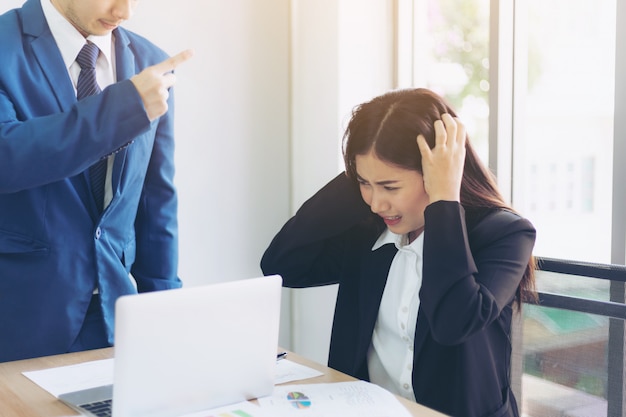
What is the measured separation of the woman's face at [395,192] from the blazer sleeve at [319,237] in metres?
0.17

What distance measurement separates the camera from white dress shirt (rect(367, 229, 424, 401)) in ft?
4.98

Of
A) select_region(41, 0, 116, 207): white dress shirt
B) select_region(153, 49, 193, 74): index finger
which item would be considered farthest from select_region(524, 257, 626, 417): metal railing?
select_region(41, 0, 116, 207): white dress shirt

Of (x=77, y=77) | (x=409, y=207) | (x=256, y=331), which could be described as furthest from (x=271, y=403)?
(x=77, y=77)

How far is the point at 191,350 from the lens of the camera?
1.13 m

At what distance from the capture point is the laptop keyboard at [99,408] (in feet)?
3.85

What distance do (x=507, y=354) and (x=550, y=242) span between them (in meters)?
0.93

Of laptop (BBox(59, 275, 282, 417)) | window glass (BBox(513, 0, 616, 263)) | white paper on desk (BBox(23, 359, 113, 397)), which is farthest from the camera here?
window glass (BBox(513, 0, 616, 263))

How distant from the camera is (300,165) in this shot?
2.79 m

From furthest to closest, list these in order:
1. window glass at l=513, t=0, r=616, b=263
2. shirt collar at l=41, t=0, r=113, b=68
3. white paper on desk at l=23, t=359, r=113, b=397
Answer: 1. window glass at l=513, t=0, r=616, b=263
2. shirt collar at l=41, t=0, r=113, b=68
3. white paper on desk at l=23, t=359, r=113, b=397

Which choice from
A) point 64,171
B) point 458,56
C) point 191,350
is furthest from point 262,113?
point 191,350

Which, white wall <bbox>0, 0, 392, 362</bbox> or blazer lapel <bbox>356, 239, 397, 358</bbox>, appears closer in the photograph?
blazer lapel <bbox>356, 239, 397, 358</bbox>

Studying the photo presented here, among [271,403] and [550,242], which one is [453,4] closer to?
[550,242]

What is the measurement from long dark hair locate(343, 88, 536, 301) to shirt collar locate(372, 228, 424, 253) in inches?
5.2

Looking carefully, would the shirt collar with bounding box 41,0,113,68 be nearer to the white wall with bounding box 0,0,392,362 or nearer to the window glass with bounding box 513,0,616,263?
the white wall with bounding box 0,0,392,362
